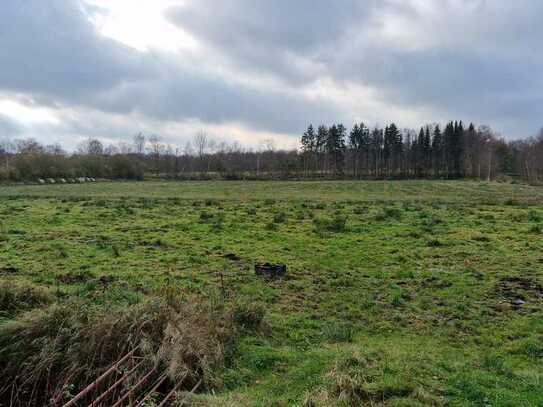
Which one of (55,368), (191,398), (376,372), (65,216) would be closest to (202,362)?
(191,398)

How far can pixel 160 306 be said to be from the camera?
7.16m

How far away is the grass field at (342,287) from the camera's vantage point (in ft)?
19.2

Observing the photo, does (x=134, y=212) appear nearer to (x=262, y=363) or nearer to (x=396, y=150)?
(x=262, y=363)

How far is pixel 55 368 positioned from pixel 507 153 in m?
124

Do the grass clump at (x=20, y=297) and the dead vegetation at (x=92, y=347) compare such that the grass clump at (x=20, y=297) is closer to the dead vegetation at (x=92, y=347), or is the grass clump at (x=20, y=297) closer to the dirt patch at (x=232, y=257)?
the dead vegetation at (x=92, y=347)

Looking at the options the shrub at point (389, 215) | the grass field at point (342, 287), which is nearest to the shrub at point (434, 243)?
the grass field at point (342, 287)

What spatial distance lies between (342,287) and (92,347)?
22.3 ft

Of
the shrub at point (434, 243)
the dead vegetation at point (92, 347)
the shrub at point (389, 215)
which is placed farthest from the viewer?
the shrub at point (389, 215)

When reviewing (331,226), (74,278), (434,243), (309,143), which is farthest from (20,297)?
(309,143)

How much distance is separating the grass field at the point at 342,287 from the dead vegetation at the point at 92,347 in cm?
51

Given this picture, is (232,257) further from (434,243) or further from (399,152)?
(399,152)

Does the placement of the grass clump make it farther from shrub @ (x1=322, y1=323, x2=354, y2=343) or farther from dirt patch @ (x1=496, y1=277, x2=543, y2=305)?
dirt patch @ (x1=496, y1=277, x2=543, y2=305)

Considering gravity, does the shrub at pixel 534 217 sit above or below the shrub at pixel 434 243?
above

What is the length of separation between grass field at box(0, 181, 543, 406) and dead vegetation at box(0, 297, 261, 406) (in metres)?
0.51
